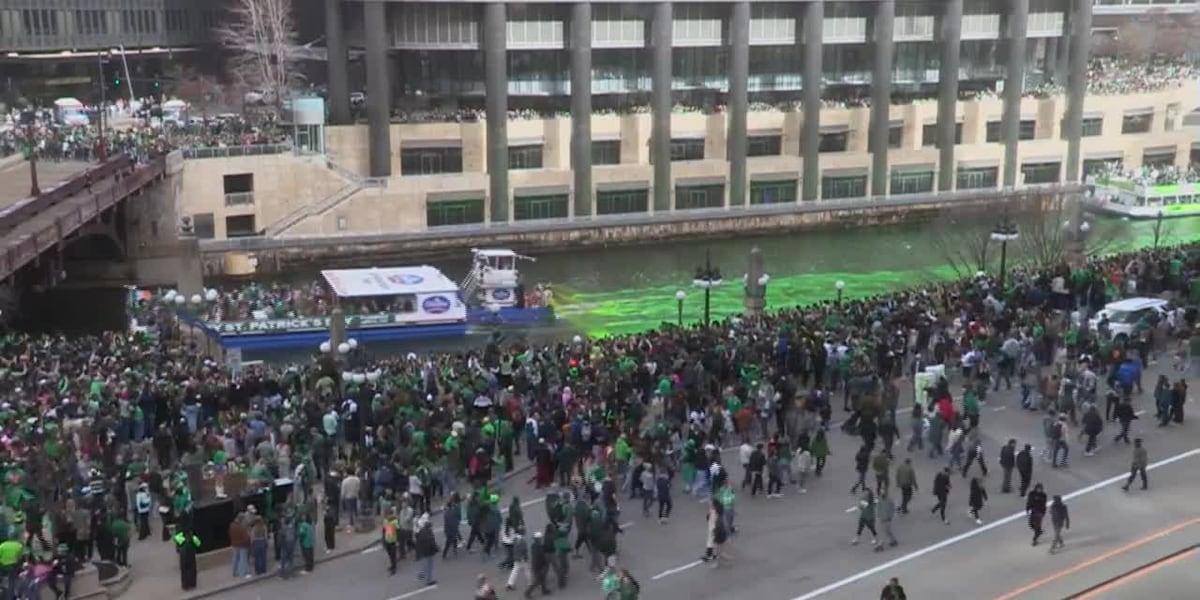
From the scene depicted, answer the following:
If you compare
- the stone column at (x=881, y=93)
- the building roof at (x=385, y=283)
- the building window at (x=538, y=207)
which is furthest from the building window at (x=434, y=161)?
the stone column at (x=881, y=93)

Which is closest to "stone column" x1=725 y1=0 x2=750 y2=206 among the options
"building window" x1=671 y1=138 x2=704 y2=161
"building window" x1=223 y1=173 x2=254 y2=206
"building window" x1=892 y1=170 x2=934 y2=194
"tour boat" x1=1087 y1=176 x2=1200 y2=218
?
"building window" x1=671 y1=138 x2=704 y2=161

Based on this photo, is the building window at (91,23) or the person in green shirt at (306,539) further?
the building window at (91,23)

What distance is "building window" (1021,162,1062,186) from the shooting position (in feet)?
299

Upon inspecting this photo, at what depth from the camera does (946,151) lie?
288 ft

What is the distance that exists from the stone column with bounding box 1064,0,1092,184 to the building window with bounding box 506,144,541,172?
36255mm

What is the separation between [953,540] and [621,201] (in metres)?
56.1

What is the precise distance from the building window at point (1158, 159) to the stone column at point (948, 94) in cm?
1534

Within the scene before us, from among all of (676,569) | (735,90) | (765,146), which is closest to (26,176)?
(735,90)

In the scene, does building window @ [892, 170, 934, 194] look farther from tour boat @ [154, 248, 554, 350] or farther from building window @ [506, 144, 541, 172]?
tour boat @ [154, 248, 554, 350]

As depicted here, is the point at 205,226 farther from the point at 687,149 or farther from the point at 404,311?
the point at 687,149

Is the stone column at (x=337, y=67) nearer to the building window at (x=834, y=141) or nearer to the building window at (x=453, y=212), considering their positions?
the building window at (x=453, y=212)

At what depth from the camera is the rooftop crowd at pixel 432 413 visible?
24.7 meters

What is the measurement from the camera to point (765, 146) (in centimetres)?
8475

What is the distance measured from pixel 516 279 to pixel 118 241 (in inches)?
748
